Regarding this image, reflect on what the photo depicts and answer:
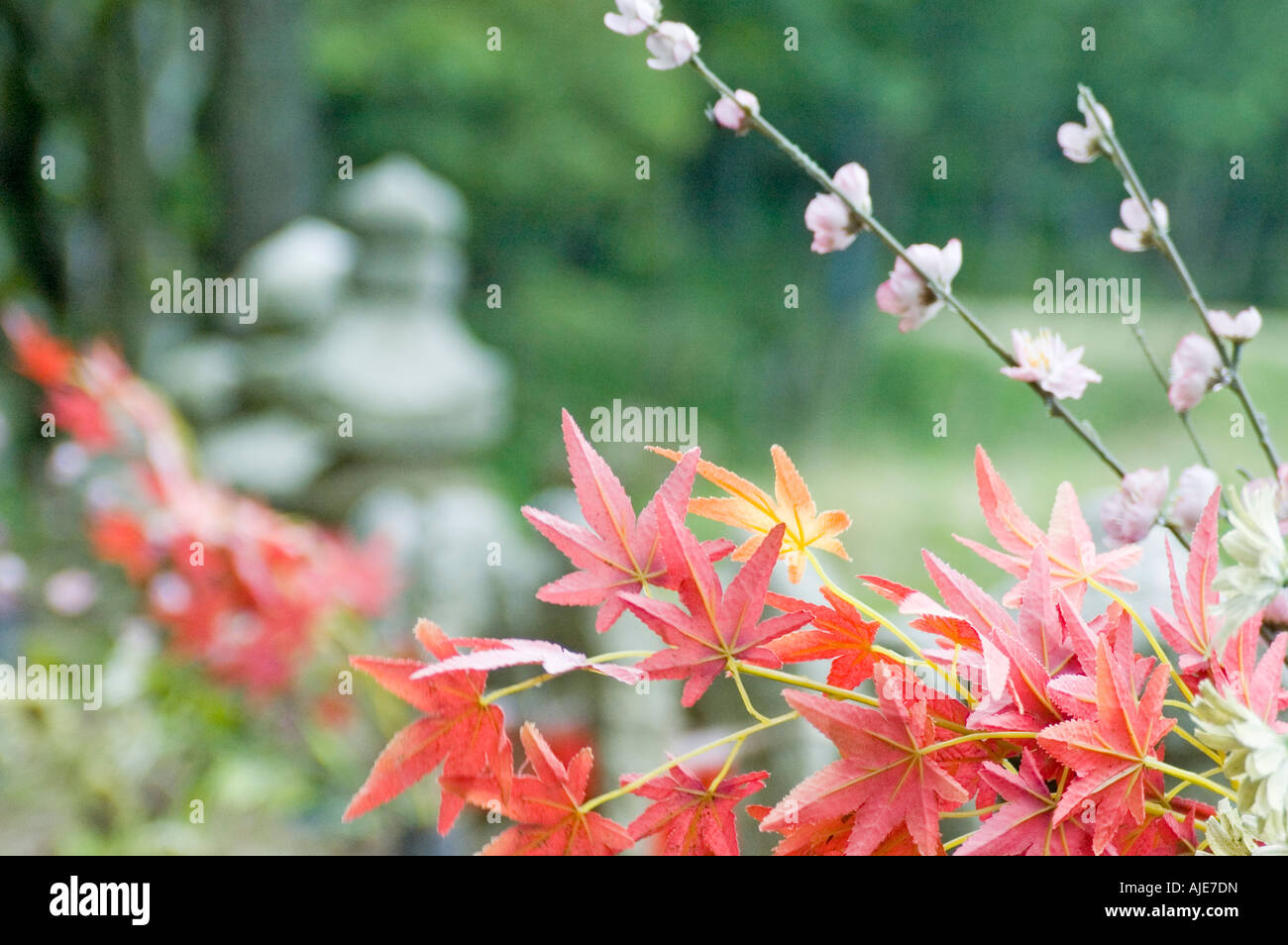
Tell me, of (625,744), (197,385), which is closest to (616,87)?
(197,385)

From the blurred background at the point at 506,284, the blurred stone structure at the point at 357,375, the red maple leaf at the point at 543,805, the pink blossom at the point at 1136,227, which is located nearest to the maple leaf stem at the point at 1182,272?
the pink blossom at the point at 1136,227

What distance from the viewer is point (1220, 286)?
15.1 feet

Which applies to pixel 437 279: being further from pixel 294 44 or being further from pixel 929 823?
pixel 929 823

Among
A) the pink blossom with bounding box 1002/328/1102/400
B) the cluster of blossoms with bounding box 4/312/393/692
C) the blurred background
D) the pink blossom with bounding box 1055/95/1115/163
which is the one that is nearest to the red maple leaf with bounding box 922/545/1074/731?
the pink blossom with bounding box 1002/328/1102/400

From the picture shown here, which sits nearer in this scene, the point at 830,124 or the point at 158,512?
the point at 158,512

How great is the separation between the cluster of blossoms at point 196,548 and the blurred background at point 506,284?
7cm

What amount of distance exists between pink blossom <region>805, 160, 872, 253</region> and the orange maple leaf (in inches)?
5.3

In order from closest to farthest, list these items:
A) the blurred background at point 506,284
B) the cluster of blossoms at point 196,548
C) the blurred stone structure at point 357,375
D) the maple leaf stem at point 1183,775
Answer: the maple leaf stem at point 1183,775, the cluster of blossoms at point 196,548, the blurred background at point 506,284, the blurred stone structure at point 357,375

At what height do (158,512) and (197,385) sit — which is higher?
(197,385)

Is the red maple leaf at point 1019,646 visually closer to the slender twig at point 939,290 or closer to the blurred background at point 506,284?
the slender twig at point 939,290

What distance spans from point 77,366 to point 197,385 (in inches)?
67.0

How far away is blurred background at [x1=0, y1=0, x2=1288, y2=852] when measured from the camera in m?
1.39

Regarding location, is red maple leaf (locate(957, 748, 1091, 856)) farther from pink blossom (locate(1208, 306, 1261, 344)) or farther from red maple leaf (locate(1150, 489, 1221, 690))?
pink blossom (locate(1208, 306, 1261, 344))

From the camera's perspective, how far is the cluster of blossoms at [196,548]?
1.11 meters
